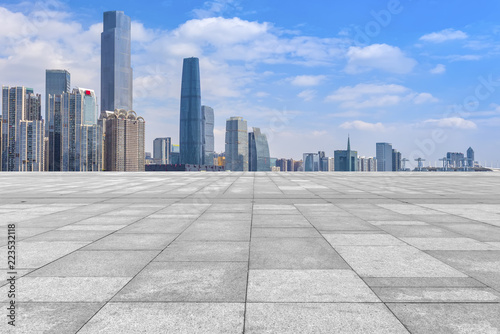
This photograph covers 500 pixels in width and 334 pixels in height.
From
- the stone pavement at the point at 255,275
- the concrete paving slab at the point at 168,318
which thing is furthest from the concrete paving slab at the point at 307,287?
the concrete paving slab at the point at 168,318

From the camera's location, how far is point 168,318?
4.03 m

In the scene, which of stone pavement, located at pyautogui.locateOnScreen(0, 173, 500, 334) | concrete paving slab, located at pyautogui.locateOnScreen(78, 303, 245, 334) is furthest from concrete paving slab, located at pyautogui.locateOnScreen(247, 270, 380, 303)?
concrete paving slab, located at pyautogui.locateOnScreen(78, 303, 245, 334)

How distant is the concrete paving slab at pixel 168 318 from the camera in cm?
377

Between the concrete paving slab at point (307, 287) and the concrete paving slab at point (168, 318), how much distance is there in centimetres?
57

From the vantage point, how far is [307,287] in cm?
502

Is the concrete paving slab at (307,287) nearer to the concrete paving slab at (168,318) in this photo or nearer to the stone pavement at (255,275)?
the stone pavement at (255,275)

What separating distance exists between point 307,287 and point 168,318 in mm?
2070

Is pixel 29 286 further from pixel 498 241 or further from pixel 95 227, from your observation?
pixel 498 241

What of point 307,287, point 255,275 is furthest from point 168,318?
point 307,287

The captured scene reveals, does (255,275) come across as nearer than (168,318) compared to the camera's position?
No

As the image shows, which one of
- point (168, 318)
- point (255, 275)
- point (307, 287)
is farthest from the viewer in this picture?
point (255, 275)

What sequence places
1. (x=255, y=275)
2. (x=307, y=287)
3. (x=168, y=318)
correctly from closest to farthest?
(x=168, y=318) → (x=307, y=287) → (x=255, y=275)

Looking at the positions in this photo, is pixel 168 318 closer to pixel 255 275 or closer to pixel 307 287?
pixel 255 275

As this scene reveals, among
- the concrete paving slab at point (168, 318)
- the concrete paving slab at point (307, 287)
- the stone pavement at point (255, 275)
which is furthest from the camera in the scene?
the concrete paving slab at point (307, 287)
